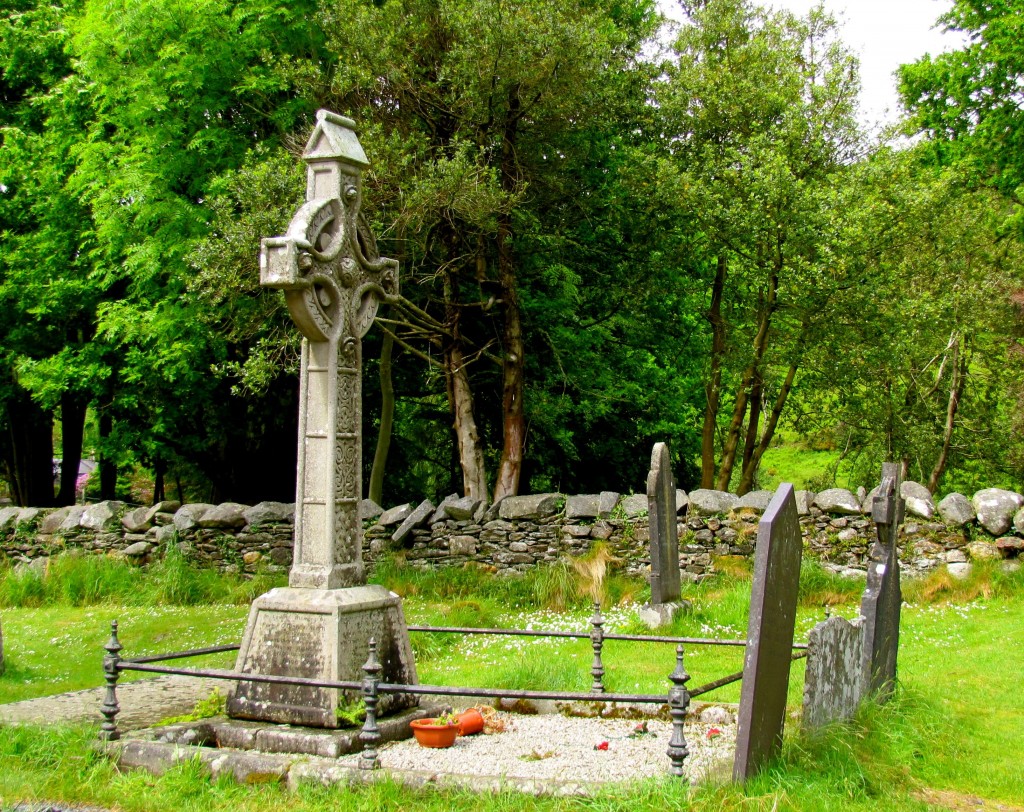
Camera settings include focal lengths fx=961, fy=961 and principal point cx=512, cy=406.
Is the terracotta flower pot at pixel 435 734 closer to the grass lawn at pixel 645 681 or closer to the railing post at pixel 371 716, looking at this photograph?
the railing post at pixel 371 716

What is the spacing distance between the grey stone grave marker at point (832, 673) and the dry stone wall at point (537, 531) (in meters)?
6.82

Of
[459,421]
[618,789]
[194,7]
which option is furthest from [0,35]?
[618,789]

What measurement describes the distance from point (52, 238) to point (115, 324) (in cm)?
365

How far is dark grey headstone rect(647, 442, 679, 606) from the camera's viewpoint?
1175 cm

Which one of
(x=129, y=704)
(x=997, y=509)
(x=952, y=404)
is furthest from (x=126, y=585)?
(x=952, y=404)

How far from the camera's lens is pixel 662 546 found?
11883 mm

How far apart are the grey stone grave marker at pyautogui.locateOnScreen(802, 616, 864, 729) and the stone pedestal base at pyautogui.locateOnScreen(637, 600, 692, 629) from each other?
14.7ft

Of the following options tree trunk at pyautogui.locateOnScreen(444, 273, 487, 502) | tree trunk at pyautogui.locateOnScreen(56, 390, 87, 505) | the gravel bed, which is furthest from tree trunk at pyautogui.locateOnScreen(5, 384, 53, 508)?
the gravel bed

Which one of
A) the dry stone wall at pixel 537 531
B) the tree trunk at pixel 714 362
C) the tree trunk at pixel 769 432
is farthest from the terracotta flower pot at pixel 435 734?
the tree trunk at pixel 769 432

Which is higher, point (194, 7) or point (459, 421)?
point (194, 7)

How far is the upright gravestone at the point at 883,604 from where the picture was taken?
7.27m

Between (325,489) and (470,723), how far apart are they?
201 cm

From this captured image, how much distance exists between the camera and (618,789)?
16.9 feet

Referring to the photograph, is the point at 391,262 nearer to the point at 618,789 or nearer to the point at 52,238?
the point at 618,789
